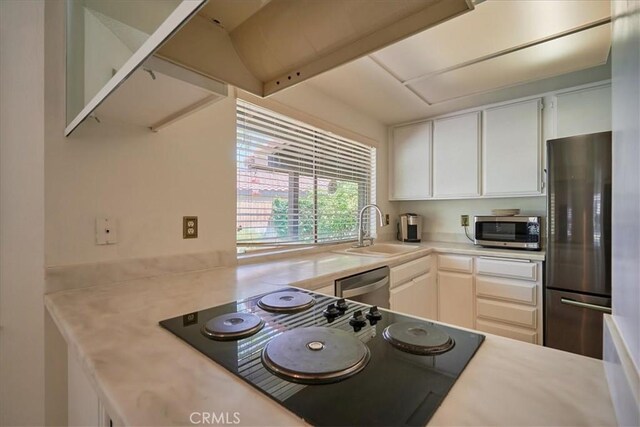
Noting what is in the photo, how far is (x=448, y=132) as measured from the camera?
2746 millimetres

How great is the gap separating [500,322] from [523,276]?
16.6 inches

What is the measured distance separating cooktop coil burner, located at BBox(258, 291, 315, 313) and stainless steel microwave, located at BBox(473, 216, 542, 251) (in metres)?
2.06

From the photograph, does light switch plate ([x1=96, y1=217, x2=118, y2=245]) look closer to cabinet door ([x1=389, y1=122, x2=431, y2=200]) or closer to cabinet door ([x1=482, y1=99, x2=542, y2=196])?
cabinet door ([x1=389, y1=122, x2=431, y2=200])

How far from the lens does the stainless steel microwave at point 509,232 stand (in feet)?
7.37

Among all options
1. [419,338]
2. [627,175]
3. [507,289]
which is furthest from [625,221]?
[507,289]

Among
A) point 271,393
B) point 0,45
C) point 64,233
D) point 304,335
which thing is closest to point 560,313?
point 304,335

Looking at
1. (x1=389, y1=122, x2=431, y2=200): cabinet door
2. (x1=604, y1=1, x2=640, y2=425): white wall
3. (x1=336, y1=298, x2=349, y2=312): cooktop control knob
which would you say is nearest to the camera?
(x1=604, y1=1, x2=640, y2=425): white wall

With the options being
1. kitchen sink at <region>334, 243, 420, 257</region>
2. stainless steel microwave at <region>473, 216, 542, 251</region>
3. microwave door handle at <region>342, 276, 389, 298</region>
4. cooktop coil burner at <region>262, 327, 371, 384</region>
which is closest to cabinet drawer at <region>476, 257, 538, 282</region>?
stainless steel microwave at <region>473, 216, 542, 251</region>

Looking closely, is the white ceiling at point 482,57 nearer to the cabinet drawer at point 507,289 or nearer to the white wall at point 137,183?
the white wall at point 137,183

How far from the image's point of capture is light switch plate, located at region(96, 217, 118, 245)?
1.15 metres

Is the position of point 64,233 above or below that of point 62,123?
below

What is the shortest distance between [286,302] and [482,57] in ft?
6.11

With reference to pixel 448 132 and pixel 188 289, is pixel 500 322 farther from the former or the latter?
pixel 188 289

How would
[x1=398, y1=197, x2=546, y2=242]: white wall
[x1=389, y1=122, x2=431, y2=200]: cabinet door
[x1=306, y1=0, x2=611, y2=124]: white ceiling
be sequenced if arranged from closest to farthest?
[x1=306, y1=0, x2=611, y2=124]: white ceiling
[x1=398, y1=197, x2=546, y2=242]: white wall
[x1=389, y1=122, x2=431, y2=200]: cabinet door
